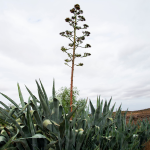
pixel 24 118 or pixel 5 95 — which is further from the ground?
pixel 5 95

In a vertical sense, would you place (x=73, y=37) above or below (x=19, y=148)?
above

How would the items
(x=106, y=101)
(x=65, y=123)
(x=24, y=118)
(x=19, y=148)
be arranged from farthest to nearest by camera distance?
(x=106, y=101) → (x=24, y=118) → (x=19, y=148) → (x=65, y=123)

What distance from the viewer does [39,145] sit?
2289 mm

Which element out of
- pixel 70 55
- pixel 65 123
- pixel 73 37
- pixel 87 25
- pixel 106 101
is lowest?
pixel 65 123

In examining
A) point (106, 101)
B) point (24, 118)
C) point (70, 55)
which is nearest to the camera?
point (24, 118)

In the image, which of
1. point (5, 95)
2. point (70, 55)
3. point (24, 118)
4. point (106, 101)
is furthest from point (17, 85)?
point (70, 55)

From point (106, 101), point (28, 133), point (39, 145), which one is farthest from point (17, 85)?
point (106, 101)

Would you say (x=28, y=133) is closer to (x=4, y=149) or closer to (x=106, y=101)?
(x=4, y=149)

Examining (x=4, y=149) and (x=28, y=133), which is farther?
(x=28, y=133)

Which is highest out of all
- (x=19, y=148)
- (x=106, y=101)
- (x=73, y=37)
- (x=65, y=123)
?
A: (x=73, y=37)

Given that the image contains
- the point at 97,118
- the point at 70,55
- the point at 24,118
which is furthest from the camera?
the point at 70,55

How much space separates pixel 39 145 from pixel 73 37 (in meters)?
12.3

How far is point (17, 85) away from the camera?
270cm

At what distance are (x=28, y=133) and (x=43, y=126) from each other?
0.80 ft
